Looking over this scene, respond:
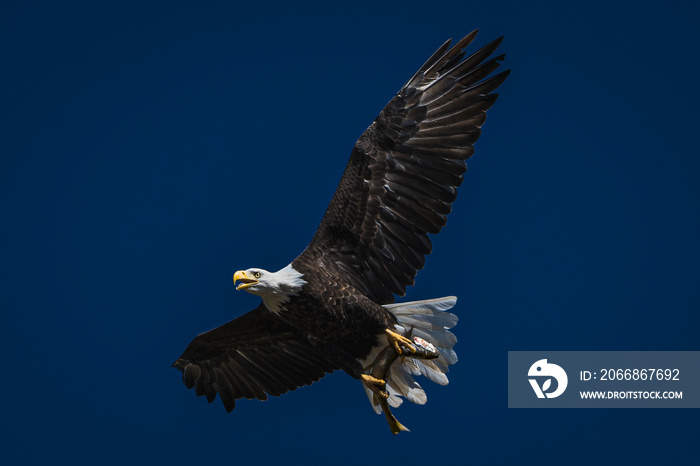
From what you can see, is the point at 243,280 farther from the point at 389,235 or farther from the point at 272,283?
the point at 389,235

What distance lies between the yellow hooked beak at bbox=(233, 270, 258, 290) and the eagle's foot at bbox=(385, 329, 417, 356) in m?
1.27

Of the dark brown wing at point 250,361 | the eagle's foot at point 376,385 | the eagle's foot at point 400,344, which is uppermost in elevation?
the dark brown wing at point 250,361

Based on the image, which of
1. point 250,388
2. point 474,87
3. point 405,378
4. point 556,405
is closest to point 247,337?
point 250,388

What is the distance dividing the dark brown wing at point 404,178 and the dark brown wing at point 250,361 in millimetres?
1002

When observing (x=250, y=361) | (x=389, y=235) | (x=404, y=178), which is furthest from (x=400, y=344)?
(x=250, y=361)

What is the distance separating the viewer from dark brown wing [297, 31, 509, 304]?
11.0m

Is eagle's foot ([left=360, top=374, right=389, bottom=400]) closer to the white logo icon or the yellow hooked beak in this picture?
the yellow hooked beak

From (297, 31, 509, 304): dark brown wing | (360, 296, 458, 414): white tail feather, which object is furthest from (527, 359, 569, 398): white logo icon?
(297, 31, 509, 304): dark brown wing

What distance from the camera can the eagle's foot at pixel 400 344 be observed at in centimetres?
1074

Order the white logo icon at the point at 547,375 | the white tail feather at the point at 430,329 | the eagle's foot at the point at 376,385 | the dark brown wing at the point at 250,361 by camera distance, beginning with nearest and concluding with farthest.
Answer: the eagle's foot at the point at 376,385 → the white tail feather at the point at 430,329 → the dark brown wing at the point at 250,361 → the white logo icon at the point at 547,375

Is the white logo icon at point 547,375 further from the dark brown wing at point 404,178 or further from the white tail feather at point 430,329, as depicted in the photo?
the dark brown wing at point 404,178

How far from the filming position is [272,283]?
10.8m

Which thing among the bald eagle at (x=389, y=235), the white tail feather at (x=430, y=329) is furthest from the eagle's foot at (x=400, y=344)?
the white tail feather at (x=430, y=329)

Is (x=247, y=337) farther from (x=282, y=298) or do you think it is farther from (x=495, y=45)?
(x=495, y=45)
